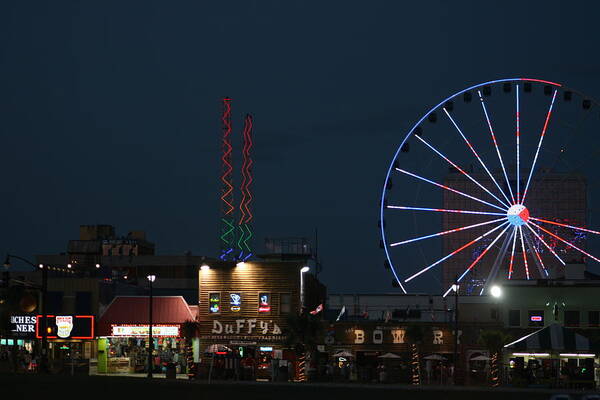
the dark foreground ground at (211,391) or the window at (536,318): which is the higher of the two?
the window at (536,318)

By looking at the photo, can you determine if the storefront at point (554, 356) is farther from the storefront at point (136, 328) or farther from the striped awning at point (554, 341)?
the storefront at point (136, 328)

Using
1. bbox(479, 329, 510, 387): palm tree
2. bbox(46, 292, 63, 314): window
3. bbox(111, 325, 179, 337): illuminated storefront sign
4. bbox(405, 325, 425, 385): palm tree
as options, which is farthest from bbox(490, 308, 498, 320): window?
bbox(46, 292, 63, 314): window

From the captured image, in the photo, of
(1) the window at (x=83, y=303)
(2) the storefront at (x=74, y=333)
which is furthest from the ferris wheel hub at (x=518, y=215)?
(1) the window at (x=83, y=303)

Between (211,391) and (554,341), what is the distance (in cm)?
2017

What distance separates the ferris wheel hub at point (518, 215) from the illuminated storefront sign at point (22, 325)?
31.4 meters

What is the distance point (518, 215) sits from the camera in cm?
6406

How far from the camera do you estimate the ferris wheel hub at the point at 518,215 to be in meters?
64.0

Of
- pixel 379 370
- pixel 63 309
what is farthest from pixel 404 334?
pixel 63 309

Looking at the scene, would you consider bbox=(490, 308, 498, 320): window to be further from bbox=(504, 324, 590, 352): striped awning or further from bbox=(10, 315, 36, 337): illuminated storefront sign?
bbox=(10, 315, 36, 337): illuminated storefront sign

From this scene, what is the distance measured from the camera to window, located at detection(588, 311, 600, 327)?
6338 centimetres

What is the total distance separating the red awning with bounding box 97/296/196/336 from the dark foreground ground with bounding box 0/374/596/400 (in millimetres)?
15252

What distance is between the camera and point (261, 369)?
62594mm

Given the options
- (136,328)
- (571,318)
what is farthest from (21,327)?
(571,318)

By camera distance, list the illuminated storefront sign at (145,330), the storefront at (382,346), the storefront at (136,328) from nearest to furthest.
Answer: the storefront at (382,346) < the illuminated storefront sign at (145,330) < the storefront at (136,328)
